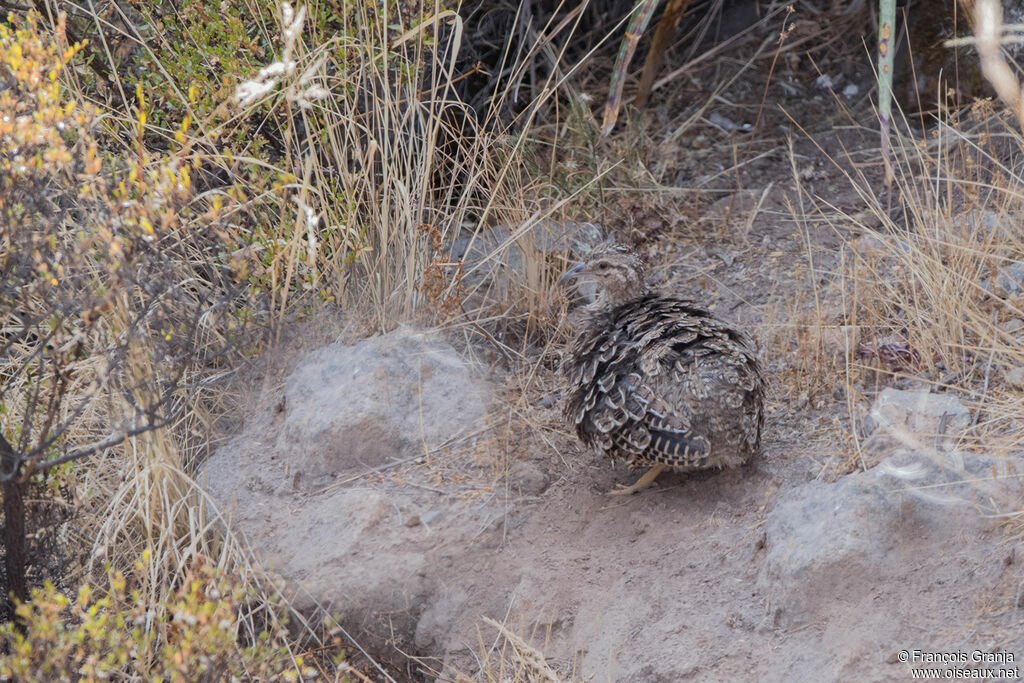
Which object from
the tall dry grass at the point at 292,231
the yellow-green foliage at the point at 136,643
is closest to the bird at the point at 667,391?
the tall dry grass at the point at 292,231

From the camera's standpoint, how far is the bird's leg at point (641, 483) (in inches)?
164

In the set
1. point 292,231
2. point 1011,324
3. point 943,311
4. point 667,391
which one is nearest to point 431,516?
point 667,391

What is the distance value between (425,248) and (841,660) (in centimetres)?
266

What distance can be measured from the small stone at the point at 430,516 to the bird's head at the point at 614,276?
3.72 ft

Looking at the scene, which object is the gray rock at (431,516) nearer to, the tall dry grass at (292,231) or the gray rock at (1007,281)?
the tall dry grass at (292,231)

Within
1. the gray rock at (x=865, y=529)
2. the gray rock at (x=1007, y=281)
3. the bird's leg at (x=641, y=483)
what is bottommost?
the bird's leg at (x=641, y=483)

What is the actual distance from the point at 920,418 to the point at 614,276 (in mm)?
1382

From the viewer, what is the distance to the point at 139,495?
3.90 m

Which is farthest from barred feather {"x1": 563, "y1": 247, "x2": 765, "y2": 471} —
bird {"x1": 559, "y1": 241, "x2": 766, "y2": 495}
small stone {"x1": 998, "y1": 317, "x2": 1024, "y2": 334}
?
small stone {"x1": 998, "y1": 317, "x2": 1024, "y2": 334}

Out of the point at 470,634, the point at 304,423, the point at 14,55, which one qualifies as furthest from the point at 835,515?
the point at 14,55

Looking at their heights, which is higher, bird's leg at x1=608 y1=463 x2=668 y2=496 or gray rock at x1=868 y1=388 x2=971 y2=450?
gray rock at x1=868 y1=388 x2=971 y2=450

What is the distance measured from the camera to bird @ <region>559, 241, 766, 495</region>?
151 inches

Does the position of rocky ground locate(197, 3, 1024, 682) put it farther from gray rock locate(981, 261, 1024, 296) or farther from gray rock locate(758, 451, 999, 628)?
gray rock locate(981, 261, 1024, 296)

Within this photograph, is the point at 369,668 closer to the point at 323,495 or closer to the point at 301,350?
the point at 323,495
